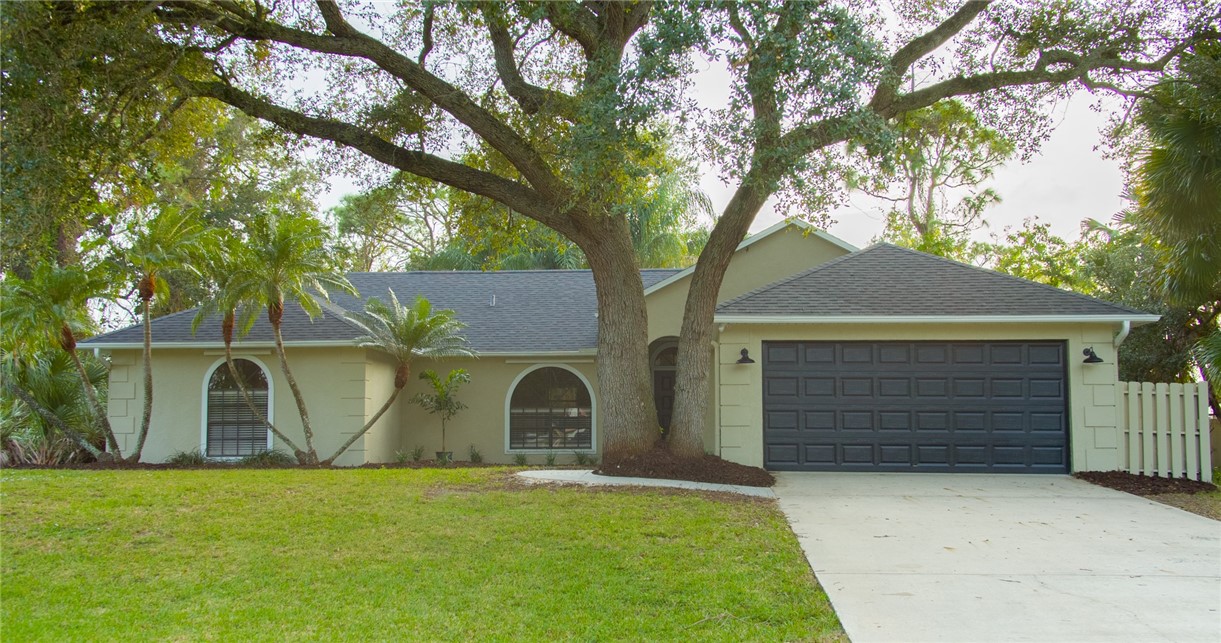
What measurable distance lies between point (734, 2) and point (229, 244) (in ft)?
32.9

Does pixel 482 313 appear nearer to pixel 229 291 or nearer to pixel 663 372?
pixel 663 372

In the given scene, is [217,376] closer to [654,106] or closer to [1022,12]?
[654,106]

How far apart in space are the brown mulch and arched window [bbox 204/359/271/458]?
7.64 m

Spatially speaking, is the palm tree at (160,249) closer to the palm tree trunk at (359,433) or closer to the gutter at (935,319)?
the palm tree trunk at (359,433)

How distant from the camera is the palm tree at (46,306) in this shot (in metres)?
13.9

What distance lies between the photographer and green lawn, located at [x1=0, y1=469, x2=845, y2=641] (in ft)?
18.2

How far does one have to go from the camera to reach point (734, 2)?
27.6 feet

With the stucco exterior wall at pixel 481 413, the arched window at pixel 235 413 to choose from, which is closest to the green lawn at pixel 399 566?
the arched window at pixel 235 413

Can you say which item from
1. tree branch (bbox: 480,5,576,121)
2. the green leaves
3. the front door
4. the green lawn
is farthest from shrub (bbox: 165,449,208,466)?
tree branch (bbox: 480,5,576,121)

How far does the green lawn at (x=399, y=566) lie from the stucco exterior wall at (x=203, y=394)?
532 cm

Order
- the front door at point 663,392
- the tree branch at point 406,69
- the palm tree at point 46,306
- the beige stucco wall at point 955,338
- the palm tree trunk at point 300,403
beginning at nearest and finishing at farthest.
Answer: the tree branch at point 406,69 → the beige stucco wall at point 955,338 → the palm tree at point 46,306 → the palm tree trunk at point 300,403 → the front door at point 663,392

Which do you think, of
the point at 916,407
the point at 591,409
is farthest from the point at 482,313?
the point at 916,407

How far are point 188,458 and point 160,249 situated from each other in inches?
157

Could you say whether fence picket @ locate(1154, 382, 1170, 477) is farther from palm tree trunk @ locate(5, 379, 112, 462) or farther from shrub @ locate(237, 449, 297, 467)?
palm tree trunk @ locate(5, 379, 112, 462)
